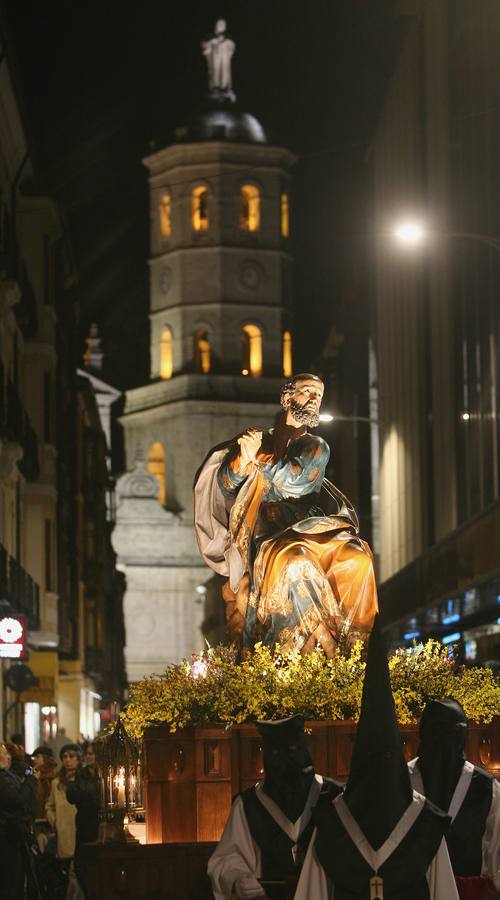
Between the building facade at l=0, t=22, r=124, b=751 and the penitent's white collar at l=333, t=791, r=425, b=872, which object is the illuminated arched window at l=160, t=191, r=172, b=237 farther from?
the penitent's white collar at l=333, t=791, r=425, b=872

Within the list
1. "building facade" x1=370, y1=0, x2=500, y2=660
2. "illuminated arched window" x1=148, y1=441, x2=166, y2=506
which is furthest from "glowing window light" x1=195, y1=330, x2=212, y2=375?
"building facade" x1=370, y1=0, x2=500, y2=660

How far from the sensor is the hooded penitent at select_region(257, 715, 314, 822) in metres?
8.72

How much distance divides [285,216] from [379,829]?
3425 inches

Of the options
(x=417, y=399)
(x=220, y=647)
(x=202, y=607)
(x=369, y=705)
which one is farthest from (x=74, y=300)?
(x=369, y=705)

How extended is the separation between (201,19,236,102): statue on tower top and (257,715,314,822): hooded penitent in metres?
85.7

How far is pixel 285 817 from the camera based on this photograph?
8695mm

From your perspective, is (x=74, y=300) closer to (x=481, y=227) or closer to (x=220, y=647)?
(x=481, y=227)

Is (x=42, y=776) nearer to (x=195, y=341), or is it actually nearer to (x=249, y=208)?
(x=195, y=341)

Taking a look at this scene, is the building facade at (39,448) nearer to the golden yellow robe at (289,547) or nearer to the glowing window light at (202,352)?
the golden yellow robe at (289,547)

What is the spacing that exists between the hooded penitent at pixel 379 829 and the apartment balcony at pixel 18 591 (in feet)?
86.9

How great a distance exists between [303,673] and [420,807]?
428 cm

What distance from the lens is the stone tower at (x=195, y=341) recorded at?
8956cm

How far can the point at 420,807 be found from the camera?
773 centimetres

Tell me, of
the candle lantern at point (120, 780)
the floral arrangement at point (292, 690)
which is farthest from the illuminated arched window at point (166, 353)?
the floral arrangement at point (292, 690)
